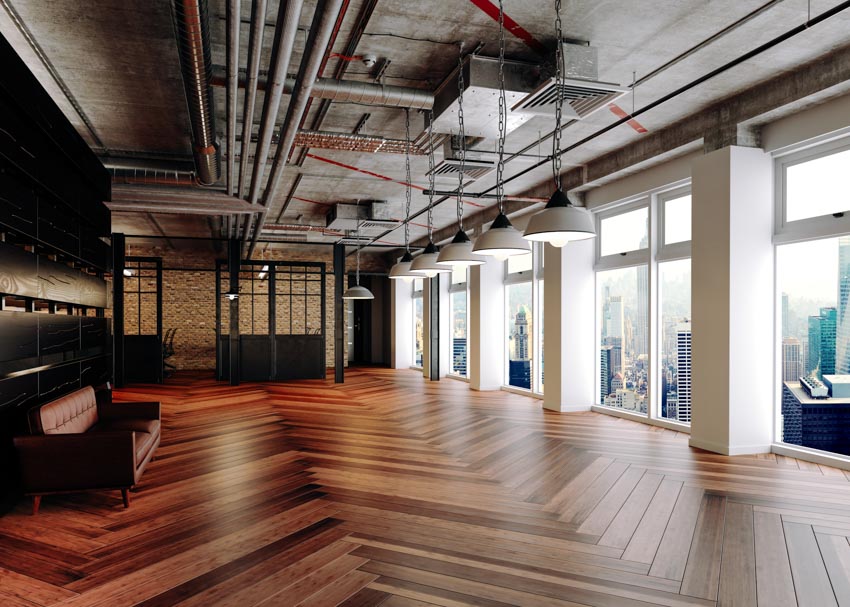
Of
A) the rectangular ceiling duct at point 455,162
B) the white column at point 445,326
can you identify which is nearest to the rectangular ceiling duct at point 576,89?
the rectangular ceiling duct at point 455,162

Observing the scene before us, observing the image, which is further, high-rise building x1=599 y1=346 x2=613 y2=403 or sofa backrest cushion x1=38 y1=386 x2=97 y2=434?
high-rise building x1=599 y1=346 x2=613 y2=403

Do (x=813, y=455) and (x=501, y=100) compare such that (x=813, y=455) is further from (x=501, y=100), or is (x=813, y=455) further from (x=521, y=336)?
(x=521, y=336)

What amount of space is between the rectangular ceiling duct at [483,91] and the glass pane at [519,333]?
6.05 metres

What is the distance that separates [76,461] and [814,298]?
22.6 feet

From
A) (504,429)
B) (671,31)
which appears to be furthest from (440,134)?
(504,429)

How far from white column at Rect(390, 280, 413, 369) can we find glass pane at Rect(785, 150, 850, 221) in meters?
12.0

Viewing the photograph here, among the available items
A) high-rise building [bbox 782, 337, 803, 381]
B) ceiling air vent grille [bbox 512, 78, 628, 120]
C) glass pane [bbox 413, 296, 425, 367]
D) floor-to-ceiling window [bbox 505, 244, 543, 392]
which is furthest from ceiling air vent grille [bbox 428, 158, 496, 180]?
glass pane [bbox 413, 296, 425, 367]

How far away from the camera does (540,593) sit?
3.00 m

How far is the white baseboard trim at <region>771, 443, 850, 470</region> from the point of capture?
5531 millimetres

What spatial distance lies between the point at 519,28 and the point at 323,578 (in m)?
3.99

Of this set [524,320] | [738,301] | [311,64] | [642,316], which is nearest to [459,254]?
[311,64]

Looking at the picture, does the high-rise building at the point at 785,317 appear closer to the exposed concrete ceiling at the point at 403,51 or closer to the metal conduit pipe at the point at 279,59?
the exposed concrete ceiling at the point at 403,51

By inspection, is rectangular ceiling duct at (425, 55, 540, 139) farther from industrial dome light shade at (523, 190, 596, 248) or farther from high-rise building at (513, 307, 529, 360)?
high-rise building at (513, 307, 529, 360)

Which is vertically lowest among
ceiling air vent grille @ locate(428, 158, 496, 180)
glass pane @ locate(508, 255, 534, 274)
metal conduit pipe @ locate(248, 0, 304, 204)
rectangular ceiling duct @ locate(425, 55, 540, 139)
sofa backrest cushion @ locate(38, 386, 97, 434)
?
sofa backrest cushion @ locate(38, 386, 97, 434)
